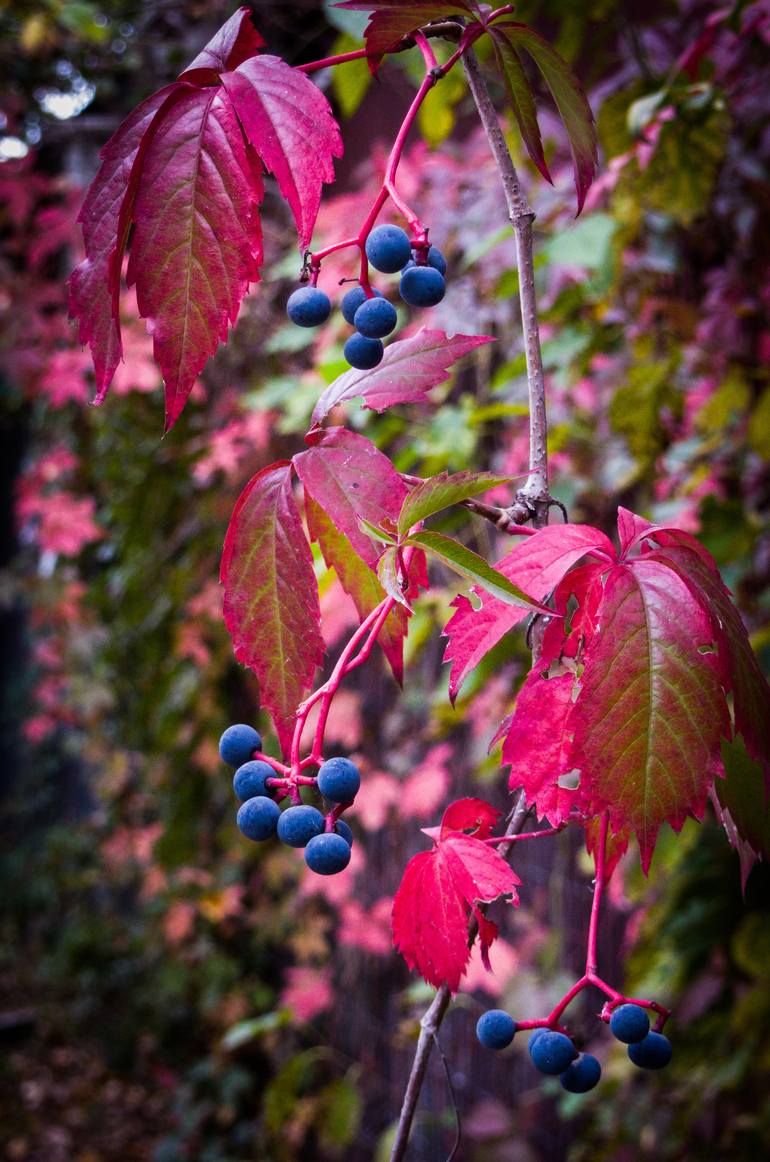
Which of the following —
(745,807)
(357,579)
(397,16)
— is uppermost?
(397,16)

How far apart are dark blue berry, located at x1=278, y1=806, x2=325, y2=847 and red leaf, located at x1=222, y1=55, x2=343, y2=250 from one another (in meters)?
0.29

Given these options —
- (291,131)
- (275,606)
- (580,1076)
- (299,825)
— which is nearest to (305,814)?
(299,825)

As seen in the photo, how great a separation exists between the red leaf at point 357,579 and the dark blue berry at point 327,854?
0.10 meters

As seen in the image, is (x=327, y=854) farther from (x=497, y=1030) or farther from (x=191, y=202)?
(x=191, y=202)

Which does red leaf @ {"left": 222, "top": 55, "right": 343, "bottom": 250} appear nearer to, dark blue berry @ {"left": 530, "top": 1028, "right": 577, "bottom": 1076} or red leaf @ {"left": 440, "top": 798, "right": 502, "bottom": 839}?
red leaf @ {"left": 440, "top": 798, "right": 502, "bottom": 839}

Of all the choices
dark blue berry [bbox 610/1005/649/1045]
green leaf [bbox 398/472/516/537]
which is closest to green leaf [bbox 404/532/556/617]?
green leaf [bbox 398/472/516/537]

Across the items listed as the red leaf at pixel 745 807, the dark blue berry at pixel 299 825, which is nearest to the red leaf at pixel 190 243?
the dark blue berry at pixel 299 825

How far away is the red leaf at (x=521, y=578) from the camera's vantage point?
0.49m

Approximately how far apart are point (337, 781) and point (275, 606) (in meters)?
0.10

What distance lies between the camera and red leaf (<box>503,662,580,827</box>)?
0.48m

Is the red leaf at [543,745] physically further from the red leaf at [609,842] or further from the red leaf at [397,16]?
the red leaf at [397,16]

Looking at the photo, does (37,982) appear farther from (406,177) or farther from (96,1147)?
(406,177)

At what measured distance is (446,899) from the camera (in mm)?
501

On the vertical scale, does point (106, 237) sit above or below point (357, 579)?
above
